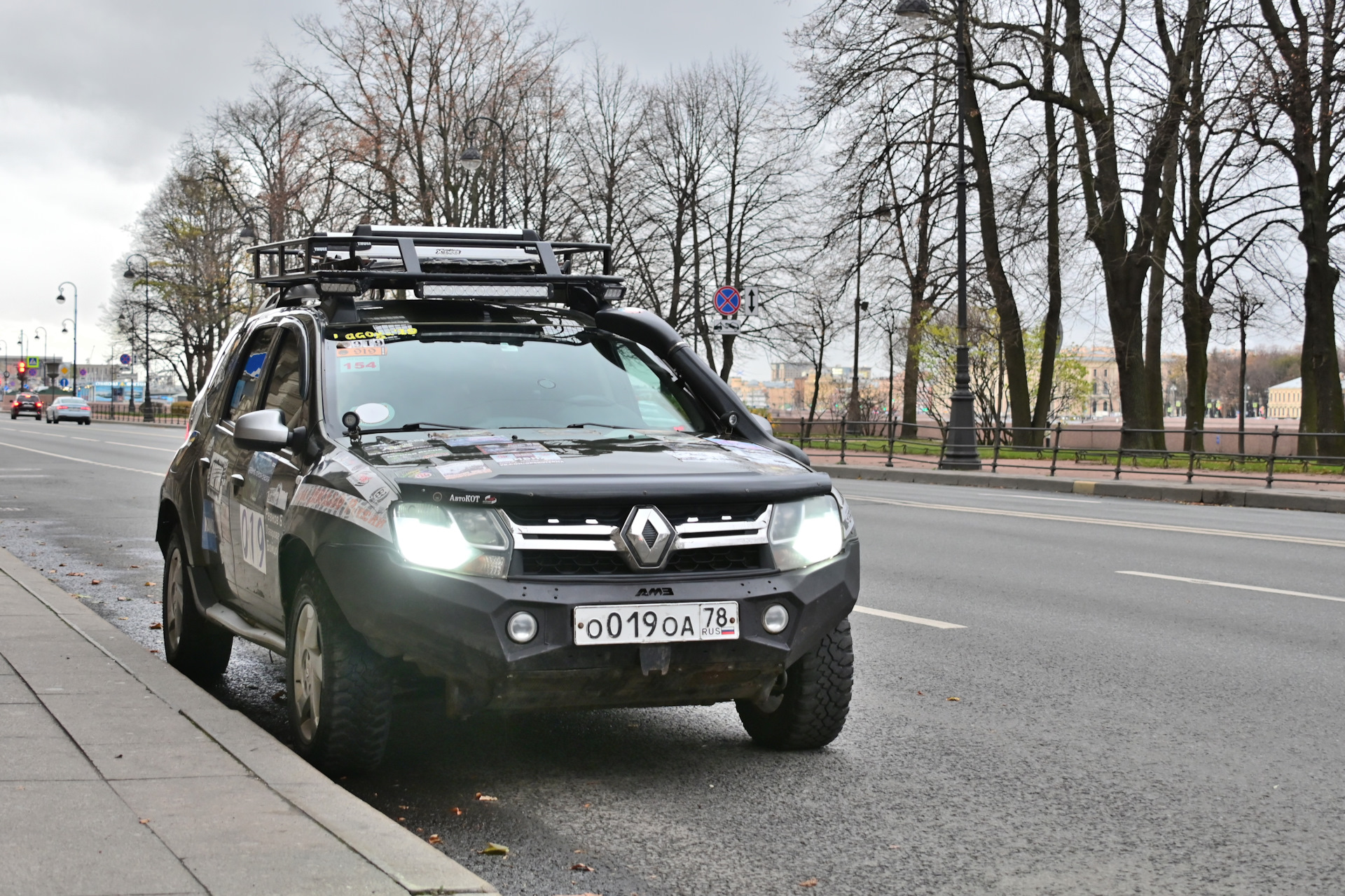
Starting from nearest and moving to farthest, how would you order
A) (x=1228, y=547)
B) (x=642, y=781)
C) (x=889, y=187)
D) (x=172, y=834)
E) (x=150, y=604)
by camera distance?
(x=172, y=834)
(x=642, y=781)
(x=150, y=604)
(x=1228, y=547)
(x=889, y=187)

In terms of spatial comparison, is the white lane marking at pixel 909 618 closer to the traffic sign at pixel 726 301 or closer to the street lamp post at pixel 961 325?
the traffic sign at pixel 726 301

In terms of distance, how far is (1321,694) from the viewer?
655cm

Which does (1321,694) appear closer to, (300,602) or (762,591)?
(762,591)

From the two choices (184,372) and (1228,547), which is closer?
(1228,547)

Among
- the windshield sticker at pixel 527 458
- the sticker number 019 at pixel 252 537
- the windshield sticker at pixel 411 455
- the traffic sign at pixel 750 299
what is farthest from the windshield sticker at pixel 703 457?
the traffic sign at pixel 750 299

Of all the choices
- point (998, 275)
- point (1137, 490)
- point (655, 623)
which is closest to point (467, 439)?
point (655, 623)

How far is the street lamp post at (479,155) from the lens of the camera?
40.6 meters

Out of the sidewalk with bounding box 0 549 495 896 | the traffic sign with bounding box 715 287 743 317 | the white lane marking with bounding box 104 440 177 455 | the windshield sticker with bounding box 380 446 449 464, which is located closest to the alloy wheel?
the sidewalk with bounding box 0 549 495 896

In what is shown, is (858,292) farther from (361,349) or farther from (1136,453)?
(361,349)

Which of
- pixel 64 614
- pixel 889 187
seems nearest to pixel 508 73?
pixel 889 187

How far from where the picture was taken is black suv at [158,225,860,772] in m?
4.36

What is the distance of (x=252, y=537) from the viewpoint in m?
5.62

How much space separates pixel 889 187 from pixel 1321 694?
27141mm

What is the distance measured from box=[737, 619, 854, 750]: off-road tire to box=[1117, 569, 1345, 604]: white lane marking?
5.99 meters
